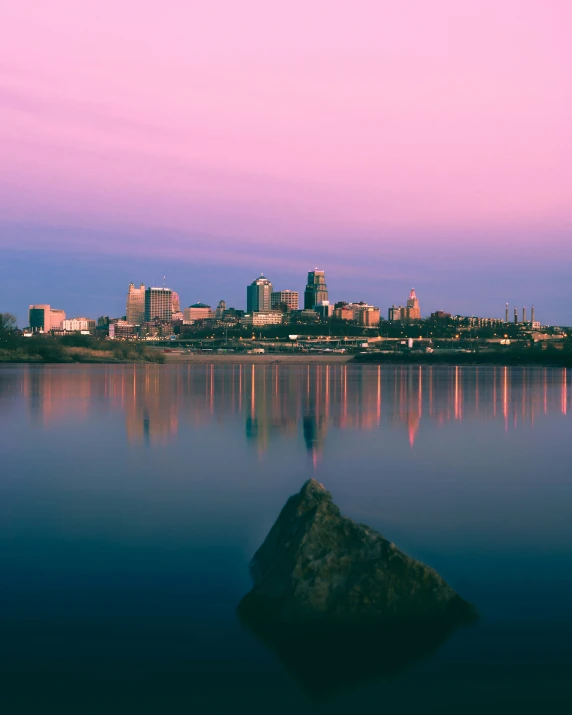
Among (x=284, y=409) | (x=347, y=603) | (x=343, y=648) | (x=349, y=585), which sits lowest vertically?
(x=284, y=409)

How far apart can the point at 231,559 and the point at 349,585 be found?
2.82m

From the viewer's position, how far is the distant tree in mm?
157875

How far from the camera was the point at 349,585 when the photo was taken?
852 cm

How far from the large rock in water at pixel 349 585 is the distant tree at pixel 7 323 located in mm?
157489

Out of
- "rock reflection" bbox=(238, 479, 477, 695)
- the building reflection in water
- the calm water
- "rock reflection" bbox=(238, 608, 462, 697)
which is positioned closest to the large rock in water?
"rock reflection" bbox=(238, 479, 477, 695)

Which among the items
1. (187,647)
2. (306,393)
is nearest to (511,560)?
(187,647)

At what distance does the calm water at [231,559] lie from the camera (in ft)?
23.1

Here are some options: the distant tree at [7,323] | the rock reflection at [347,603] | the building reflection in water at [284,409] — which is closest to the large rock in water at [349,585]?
the rock reflection at [347,603]

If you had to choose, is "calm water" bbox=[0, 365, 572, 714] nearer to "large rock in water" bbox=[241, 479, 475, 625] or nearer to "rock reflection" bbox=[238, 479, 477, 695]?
"rock reflection" bbox=[238, 479, 477, 695]

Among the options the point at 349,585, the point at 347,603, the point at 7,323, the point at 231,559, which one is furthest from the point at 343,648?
the point at 7,323

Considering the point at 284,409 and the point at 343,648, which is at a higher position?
the point at 343,648

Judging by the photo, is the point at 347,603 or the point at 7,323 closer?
the point at 347,603

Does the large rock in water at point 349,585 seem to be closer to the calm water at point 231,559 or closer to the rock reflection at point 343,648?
the rock reflection at point 343,648

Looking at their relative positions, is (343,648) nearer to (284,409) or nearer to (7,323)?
(284,409)
